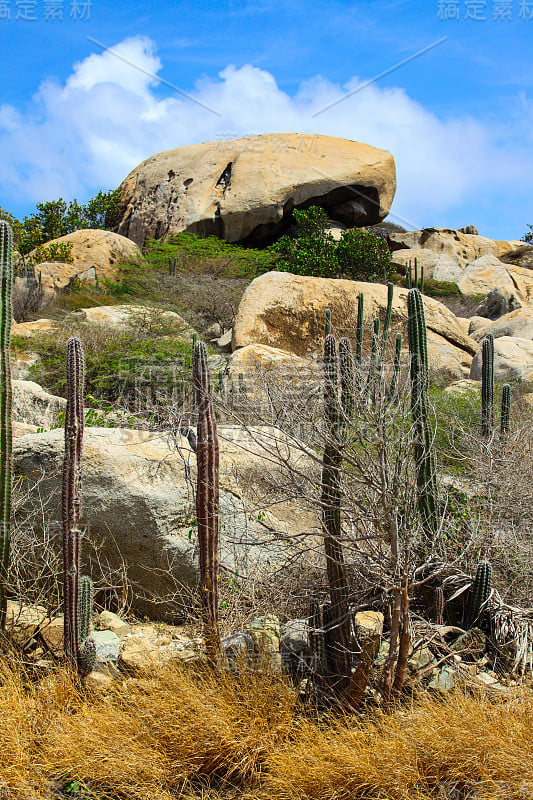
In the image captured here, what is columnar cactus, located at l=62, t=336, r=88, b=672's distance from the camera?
422 centimetres

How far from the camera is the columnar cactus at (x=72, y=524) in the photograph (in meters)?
4.22

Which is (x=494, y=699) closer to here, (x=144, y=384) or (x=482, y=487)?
(x=482, y=487)

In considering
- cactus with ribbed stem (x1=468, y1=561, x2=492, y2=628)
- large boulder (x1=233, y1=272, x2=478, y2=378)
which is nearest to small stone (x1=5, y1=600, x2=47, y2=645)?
cactus with ribbed stem (x1=468, y1=561, x2=492, y2=628)

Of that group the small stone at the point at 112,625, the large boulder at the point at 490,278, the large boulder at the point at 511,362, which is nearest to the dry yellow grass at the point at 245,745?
the small stone at the point at 112,625

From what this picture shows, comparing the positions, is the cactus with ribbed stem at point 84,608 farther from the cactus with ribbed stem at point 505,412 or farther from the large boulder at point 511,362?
the large boulder at point 511,362

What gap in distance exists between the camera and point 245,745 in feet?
11.9

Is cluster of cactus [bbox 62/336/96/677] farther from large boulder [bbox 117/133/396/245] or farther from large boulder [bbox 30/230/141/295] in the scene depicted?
large boulder [bbox 117/133/396/245]

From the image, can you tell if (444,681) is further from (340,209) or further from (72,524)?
(340,209)

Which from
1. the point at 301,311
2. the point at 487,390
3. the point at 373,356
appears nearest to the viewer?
the point at 487,390

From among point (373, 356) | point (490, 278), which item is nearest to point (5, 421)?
point (373, 356)

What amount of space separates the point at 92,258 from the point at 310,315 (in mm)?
11002

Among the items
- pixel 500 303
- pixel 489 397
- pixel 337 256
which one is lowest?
pixel 489 397

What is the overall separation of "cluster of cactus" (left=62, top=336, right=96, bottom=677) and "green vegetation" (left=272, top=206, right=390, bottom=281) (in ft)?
50.9

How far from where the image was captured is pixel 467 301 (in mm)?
27141
